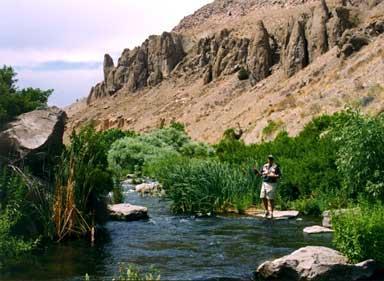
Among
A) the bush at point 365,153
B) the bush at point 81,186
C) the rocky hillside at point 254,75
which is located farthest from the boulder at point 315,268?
the rocky hillside at point 254,75

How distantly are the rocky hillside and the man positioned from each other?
12521 millimetres

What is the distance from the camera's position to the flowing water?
553 inches

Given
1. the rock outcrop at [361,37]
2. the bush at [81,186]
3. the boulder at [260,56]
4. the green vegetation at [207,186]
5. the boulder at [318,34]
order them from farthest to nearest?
the boulder at [260,56], the boulder at [318,34], the rock outcrop at [361,37], the bush at [81,186], the green vegetation at [207,186]

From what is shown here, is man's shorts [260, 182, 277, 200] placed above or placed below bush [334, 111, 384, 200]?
below

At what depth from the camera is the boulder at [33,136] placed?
17422 mm

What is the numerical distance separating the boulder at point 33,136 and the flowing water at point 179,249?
256 cm

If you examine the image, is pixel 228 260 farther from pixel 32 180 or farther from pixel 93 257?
pixel 32 180

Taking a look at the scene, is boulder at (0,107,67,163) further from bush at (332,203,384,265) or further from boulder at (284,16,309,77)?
boulder at (284,16,309,77)

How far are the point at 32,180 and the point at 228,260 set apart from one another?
17.4 feet

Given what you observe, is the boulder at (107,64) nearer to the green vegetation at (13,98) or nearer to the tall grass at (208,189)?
the tall grass at (208,189)

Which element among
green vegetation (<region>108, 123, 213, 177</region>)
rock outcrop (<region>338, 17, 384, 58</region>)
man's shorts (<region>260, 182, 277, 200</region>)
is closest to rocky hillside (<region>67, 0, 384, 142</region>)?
rock outcrop (<region>338, 17, 384, 58</region>)

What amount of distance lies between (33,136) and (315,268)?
28.1 ft

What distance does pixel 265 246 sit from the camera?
1689 centimetres

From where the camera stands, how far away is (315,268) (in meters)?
12.8
